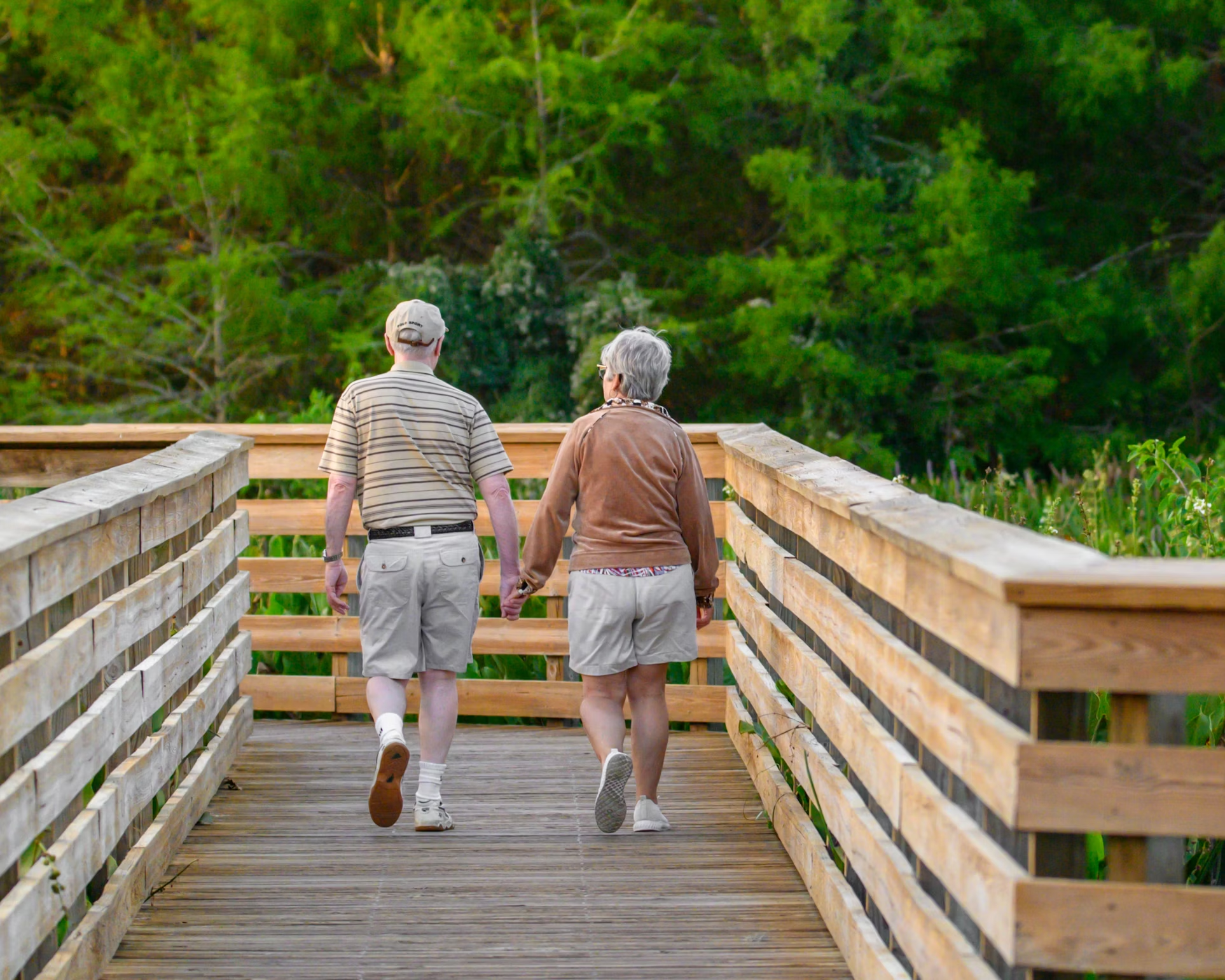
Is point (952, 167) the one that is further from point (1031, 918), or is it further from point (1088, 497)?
point (1031, 918)

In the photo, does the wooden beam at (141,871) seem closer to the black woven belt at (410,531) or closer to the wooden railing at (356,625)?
the wooden railing at (356,625)

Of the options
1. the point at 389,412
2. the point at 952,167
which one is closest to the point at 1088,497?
the point at 389,412

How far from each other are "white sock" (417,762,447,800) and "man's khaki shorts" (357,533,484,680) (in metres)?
0.29

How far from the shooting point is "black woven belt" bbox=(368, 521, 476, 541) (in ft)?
14.5

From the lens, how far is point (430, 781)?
4543 millimetres

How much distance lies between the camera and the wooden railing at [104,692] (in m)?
2.79

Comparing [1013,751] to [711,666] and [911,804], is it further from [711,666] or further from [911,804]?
[711,666]

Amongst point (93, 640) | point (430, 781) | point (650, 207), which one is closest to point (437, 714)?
point (430, 781)

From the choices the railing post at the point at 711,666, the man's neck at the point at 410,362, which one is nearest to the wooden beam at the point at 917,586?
the man's neck at the point at 410,362

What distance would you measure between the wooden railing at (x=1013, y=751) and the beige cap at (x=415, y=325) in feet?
4.91

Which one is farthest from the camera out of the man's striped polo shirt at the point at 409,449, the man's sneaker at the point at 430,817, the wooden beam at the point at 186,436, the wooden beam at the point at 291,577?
the wooden beam at the point at 291,577

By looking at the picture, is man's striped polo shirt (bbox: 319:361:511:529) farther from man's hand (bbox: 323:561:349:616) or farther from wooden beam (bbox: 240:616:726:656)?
wooden beam (bbox: 240:616:726:656)

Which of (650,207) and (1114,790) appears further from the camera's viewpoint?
(650,207)

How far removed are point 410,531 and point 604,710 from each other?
2.62 ft
